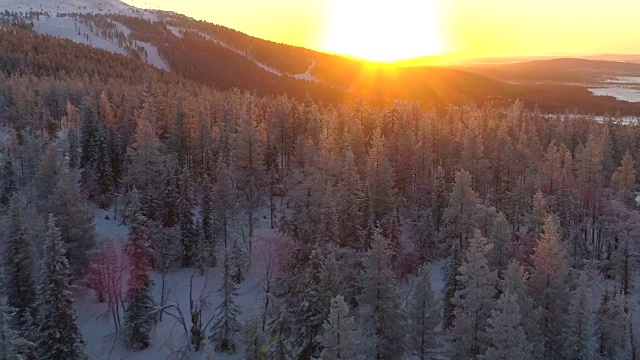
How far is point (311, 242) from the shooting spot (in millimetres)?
46375

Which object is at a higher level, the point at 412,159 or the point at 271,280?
the point at 412,159

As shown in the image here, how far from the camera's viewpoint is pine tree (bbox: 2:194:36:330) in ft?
127

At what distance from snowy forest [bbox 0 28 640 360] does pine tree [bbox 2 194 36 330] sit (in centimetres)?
15

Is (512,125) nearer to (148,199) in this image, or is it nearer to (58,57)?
(148,199)

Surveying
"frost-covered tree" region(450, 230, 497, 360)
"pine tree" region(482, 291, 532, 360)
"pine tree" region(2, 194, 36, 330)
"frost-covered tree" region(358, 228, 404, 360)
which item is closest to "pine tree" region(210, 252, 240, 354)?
"frost-covered tree" region(358, 228, 404, 360)

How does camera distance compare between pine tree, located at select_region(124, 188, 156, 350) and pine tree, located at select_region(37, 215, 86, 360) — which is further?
pine tree, located at select_region(124, 188, 156, 350)

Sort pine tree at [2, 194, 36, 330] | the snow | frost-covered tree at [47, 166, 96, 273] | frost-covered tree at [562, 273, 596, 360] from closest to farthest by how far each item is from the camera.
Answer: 1. frost-covered tree at [562, 273, 596, 360]
2. pine tree at [2, 194, 36, 330]
3. the snow
4. frost-covered tree at [47, 166, 96, 273]

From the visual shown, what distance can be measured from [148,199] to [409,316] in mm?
32657

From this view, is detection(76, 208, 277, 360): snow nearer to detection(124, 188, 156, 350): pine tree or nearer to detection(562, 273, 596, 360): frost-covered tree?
detection(124, 188, 156, 350): pine tree

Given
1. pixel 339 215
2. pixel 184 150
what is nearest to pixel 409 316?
pixel 339 215

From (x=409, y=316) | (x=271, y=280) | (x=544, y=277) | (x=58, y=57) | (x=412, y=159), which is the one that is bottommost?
(x=271, y=280)

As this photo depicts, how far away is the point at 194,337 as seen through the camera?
137ft

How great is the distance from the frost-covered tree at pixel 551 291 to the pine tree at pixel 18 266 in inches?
1401

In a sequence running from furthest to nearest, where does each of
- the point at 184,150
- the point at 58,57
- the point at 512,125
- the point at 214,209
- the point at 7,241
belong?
1. the point at 58,57
2. the point at 512,125
3. the point at 184,150
4. the point at 214,209
5. the point at 7,241
